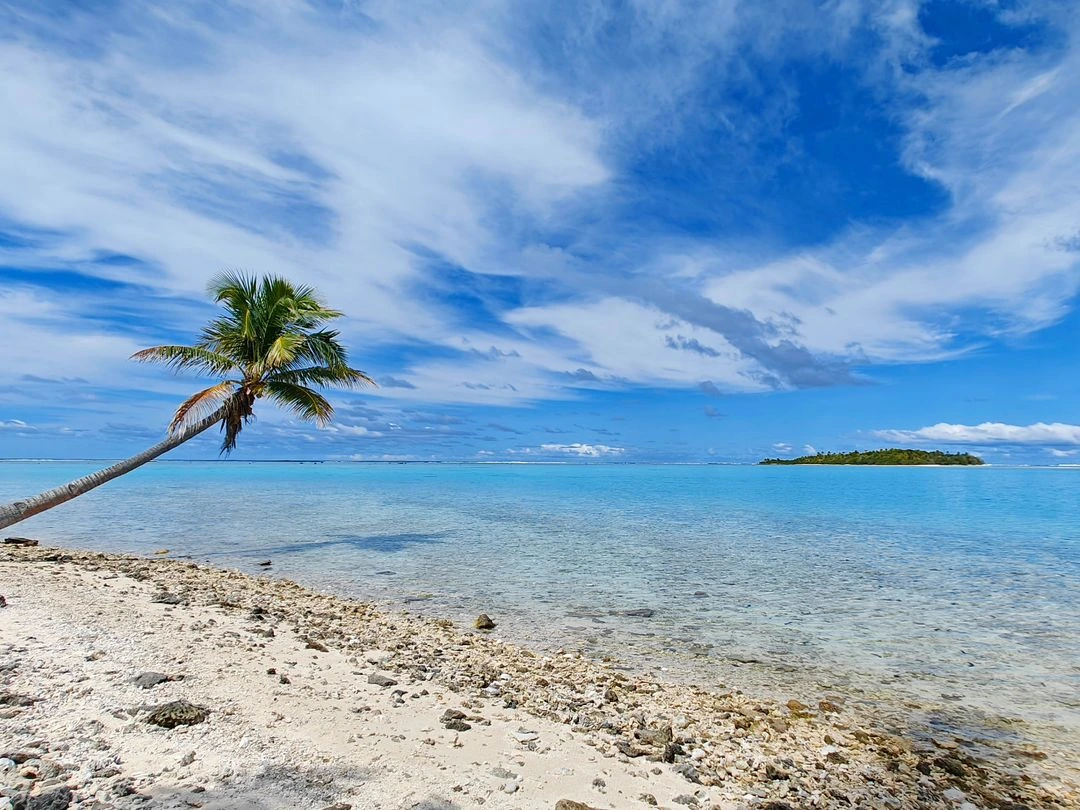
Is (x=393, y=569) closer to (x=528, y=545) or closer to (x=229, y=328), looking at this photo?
A: (x=528, y=545)

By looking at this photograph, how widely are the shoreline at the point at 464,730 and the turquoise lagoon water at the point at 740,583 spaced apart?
129cm

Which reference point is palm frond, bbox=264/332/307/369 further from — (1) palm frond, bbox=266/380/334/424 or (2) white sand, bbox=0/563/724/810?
(2) white sand, bbox=0/563/724/810

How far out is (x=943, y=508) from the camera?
35875 mm

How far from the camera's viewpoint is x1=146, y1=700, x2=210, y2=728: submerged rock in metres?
4.71

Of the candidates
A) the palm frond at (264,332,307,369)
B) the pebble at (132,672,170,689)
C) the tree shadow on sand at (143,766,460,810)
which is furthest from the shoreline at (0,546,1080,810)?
the palm frond at (264,332,307,369)

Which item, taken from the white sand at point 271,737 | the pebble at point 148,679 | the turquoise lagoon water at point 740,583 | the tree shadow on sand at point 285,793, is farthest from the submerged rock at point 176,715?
the turquoise lagoon water at point 740,583

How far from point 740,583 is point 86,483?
51.6ft

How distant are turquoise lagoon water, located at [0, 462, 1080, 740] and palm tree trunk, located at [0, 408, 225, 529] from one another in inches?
146

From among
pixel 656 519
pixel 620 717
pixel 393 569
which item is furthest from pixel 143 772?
pixel 656 519

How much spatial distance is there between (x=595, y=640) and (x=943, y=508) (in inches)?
1420

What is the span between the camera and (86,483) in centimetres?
1381

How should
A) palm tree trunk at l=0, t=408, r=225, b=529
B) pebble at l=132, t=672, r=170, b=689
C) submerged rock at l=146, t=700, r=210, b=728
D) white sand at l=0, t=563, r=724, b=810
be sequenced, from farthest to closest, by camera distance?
palm tree trunk at l=0, t=408, r=225, b=529
pebble at l=132, t=672, r=170, b=689
submerged rock at l=146, t=700, r=210, b=728
white sand at l=0, t=563, r=724, b=810

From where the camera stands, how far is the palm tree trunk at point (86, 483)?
1189cm

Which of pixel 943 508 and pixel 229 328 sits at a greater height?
pixel 229 328
